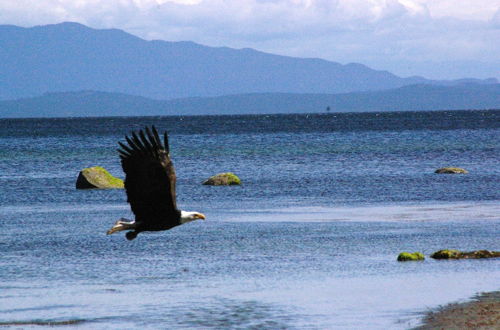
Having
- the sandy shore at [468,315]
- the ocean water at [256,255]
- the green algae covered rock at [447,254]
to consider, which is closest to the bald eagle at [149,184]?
the ocean water at [256,255]

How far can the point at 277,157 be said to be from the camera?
78938mm

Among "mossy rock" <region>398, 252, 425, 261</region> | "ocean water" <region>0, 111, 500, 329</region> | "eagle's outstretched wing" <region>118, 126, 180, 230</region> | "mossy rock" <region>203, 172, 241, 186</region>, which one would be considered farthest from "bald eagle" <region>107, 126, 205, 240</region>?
"mossy rock" <region>203, 172, 241, 186</region>

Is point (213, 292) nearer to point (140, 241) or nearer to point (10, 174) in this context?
point (140, 241)

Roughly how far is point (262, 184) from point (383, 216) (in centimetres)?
1724

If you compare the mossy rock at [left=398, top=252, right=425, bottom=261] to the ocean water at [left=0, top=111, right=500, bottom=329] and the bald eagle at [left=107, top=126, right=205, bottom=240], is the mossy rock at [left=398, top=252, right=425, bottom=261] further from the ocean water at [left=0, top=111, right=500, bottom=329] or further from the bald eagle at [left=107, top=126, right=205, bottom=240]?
the bald eagle at [left=107, top=126, right=205, bottom=240]

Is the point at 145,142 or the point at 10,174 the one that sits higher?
the point at 145,142

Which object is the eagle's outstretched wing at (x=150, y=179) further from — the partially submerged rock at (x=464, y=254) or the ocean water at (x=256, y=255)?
the partially submerged rock at (x=464, y=254)

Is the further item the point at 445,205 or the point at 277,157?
the point at 277,157

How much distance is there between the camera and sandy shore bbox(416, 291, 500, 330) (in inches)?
699

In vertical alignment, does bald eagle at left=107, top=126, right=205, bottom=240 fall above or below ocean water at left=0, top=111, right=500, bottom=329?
above

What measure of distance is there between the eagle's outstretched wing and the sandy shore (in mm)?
4998

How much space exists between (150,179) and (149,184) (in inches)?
4.6

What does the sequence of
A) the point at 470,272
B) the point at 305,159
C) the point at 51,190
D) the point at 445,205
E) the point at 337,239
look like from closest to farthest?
1. the point at 470,272
2. the point at 337,239
3. the point at 445,205
4. the point at 51,190
5. the point at 305,159

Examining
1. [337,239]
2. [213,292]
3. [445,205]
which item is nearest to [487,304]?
[213,292]
